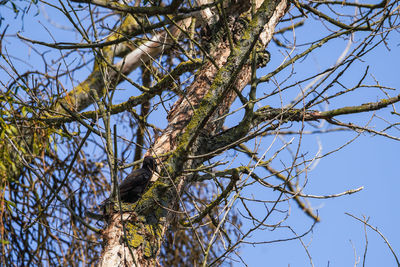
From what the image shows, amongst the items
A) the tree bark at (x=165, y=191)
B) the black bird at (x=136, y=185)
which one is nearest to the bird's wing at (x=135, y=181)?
the black bird at (x=136, y=185)

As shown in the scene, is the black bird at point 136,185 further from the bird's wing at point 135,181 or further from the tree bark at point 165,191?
the tree bark at point 165,191

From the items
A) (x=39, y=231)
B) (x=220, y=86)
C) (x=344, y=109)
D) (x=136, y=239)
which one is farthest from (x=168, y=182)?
(x=39, y=231)

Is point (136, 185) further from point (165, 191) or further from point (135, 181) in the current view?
point (165, 191)

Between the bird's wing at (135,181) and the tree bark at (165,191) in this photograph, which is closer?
the tree bark at (165,191)

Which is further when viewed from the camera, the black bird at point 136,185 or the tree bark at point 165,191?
the black bird at point 136,185

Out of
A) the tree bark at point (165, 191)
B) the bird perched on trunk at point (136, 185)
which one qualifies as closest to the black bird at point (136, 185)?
the bird perched on trunk at point (136, 185)

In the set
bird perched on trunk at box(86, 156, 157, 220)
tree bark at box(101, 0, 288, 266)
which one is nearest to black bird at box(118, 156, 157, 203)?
bird perched on trunk at box(86, 156, 157, 220)

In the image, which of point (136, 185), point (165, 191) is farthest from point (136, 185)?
point (165, 191)

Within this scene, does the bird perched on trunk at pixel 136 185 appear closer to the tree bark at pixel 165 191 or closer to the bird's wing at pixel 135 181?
the bird's wing at pixel 135 181

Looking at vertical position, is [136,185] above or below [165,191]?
above

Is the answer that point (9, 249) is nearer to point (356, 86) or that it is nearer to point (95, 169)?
point (95, 169)

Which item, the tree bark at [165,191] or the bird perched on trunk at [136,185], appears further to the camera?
the bird perched on trunk at [136,185]

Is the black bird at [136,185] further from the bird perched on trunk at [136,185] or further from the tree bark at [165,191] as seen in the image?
the tree bark at [165,191]

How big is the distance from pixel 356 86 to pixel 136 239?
1.69m
